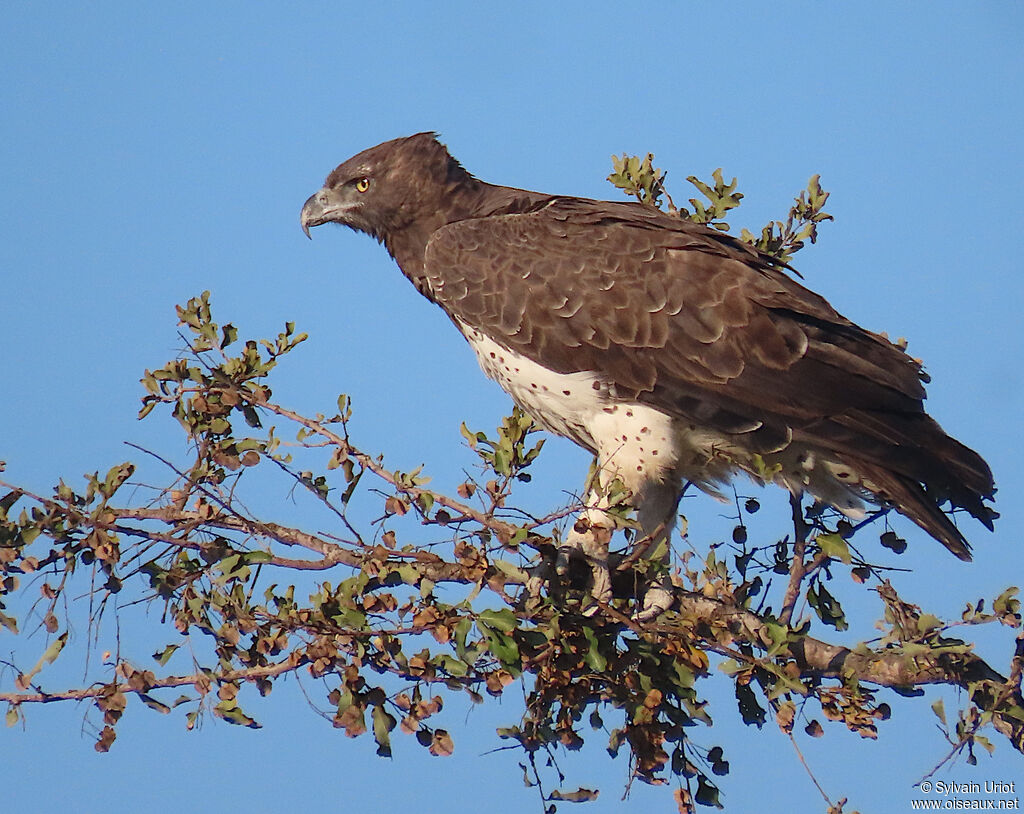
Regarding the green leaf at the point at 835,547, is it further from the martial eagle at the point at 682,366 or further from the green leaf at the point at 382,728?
the green leaf at the point at 382,728

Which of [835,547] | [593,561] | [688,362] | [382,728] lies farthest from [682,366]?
[382,728]

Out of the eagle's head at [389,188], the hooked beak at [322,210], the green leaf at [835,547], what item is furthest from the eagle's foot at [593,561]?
the hooked beak at [322,210]

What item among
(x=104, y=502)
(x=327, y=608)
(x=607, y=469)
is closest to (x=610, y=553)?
(x=607, y=469)

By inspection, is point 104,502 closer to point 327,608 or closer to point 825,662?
point 327,608

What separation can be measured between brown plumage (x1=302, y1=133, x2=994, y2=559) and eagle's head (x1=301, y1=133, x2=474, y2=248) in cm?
60

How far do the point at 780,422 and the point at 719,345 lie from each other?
1.74ft

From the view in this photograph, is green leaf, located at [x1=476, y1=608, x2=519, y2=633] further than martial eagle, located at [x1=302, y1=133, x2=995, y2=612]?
No

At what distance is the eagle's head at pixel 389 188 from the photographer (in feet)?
25.7

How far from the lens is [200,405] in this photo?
5238 millimetres

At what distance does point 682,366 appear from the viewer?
21.5ft

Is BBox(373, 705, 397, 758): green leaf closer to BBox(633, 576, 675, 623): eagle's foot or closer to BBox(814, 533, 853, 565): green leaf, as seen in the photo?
BBox(633, 576, 675, 623): eagle's foot

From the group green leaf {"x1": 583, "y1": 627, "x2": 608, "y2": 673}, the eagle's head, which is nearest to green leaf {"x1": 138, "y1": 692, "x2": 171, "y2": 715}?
green leaf {"x1": 583, "y1": 627, "x2": 608, "y2": 673}

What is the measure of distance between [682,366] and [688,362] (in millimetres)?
39

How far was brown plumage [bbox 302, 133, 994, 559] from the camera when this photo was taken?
6.23 meters
